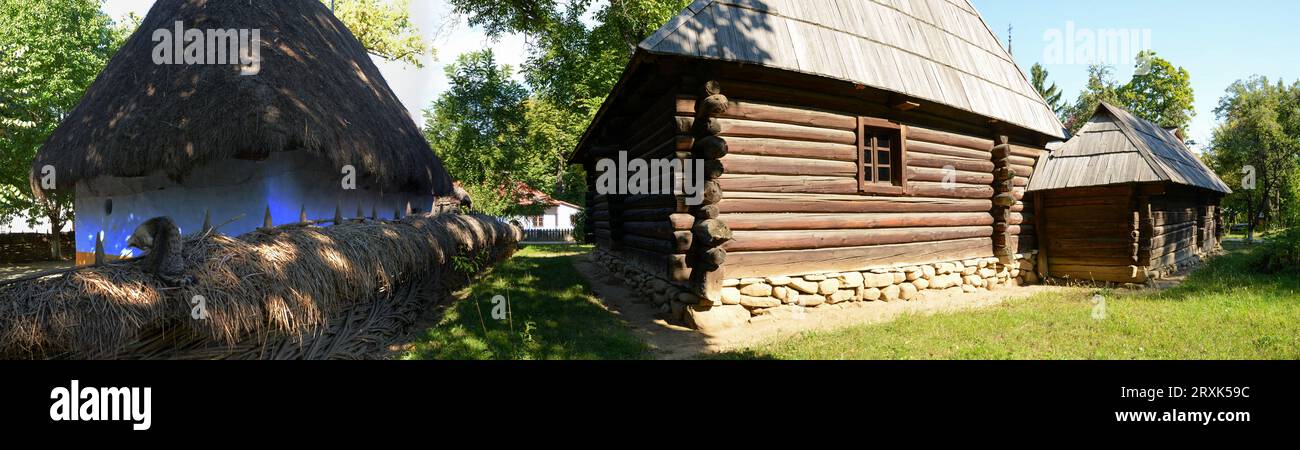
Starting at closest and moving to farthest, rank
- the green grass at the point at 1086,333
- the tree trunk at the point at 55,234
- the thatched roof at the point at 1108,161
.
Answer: the green grass at the point at 1086,333 → the thatched roof at the point at 1108,161 → the tree trunk at the point at 55,234

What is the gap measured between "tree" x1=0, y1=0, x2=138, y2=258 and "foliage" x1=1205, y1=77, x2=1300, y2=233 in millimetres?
48197

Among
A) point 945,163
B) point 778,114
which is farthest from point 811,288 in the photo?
point 945,163

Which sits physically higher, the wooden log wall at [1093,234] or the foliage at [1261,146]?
the foliage at [1261,146]

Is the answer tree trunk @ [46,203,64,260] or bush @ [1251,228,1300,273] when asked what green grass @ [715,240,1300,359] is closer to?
bush @ [1251,228,1300,273]

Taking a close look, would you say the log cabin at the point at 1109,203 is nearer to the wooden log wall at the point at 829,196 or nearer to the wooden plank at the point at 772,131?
the wooden log wall at the point at 829,196

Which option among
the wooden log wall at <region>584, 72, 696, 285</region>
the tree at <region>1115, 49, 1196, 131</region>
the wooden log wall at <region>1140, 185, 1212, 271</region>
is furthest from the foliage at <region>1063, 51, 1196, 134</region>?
the wooden log wall at <region>584, 72, 696, 285</region>

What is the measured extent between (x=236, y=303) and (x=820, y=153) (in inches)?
266

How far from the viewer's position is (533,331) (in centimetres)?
621

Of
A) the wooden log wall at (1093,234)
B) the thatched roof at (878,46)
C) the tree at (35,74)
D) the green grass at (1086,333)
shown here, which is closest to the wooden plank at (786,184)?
the thatched roof at (878,46)

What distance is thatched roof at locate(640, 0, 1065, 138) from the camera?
21.3ft

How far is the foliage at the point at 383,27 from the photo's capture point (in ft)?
87.2

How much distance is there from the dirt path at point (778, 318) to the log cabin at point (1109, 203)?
97cm

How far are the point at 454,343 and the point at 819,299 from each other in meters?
4.87
